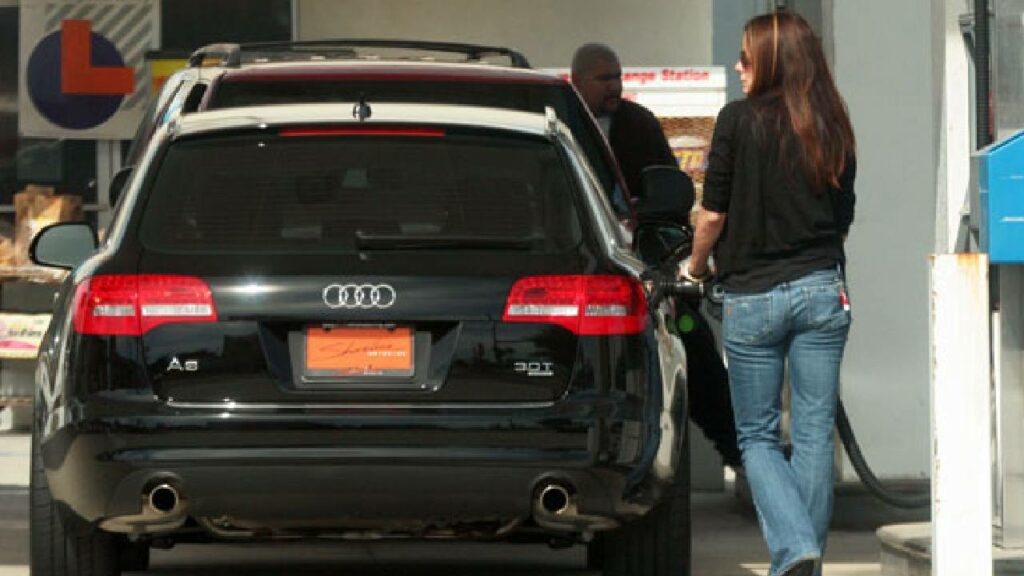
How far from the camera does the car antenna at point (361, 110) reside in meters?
7.27

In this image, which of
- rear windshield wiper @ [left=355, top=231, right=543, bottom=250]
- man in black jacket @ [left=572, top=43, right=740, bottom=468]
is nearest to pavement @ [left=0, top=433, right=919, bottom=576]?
man in black jacket @ [left=572, top=43, right=740, bottom=468]

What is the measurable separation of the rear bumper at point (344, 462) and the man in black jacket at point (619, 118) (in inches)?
161

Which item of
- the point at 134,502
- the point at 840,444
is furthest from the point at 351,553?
the point at 134,502

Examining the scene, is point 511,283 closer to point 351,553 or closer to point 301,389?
point 301,389

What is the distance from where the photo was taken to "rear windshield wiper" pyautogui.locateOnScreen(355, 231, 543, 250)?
6.97m

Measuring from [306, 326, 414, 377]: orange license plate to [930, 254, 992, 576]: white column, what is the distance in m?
1.47

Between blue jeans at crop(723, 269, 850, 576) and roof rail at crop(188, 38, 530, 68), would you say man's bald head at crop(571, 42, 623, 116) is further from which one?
blue jeans at crop(723, 269, 850, 576)

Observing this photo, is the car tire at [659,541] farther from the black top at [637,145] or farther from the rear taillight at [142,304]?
the black top at [637,145]

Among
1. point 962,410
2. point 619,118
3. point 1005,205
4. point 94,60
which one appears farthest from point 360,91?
point 94,60

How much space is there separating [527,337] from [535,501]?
17.5 inches

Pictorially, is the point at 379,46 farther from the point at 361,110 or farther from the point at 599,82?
the point at 361,110

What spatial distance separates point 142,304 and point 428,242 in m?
0.79

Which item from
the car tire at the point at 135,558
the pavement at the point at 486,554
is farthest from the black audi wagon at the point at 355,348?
the pavement at the point at 486,554

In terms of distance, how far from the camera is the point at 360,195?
7105 millimetres
